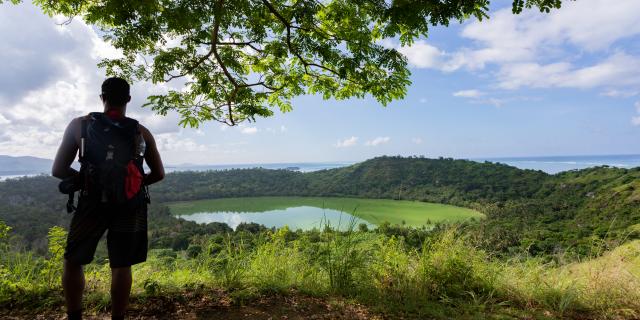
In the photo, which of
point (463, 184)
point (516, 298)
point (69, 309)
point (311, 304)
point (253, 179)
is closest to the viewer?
point (69, 309)

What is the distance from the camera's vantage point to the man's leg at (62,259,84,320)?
1.95 meters

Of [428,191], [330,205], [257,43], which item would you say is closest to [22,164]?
[330,205]

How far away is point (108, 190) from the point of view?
1.88m

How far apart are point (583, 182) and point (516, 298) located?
252 feet

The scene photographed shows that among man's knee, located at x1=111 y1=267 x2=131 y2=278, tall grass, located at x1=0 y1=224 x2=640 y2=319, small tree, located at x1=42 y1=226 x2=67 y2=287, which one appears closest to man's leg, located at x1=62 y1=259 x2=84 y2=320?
man's knee, located at x1=111 y1=267 x2=131 y2=278

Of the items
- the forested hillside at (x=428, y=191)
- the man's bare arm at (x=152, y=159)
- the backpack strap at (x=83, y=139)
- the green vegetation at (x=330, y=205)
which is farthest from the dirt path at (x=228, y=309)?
the green vegetation at (x=330, y=205)

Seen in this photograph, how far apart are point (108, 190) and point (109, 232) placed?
26 centimetres

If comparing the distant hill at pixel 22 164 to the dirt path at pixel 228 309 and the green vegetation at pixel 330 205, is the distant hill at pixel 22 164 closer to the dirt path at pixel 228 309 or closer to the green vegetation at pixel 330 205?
the green vegetation at pixel 330 205

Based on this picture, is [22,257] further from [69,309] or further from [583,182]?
[583,182]

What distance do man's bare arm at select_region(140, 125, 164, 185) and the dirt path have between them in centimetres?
106

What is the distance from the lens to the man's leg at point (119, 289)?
6.63 ft

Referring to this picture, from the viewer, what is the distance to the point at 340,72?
4371 millimetres

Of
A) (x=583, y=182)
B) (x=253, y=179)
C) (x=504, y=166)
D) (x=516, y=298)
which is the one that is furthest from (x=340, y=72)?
(x=253, y=179)

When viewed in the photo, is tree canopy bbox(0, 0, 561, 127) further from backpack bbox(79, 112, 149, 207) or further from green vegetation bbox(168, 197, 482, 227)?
green vegetation bbox(168, 197, 482, 227)
